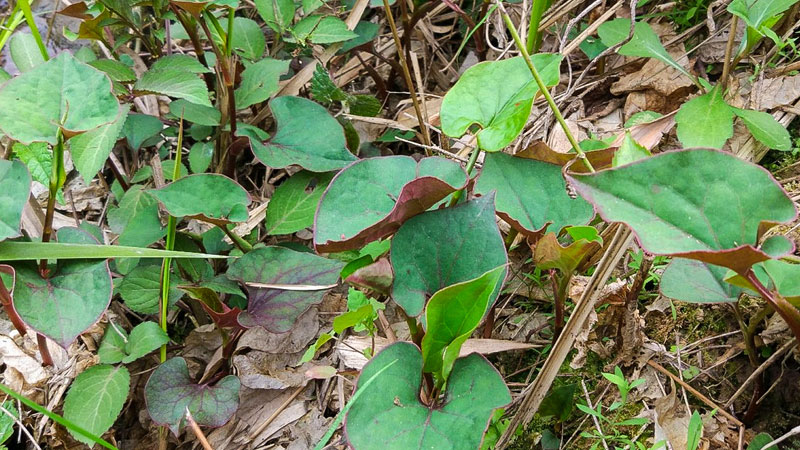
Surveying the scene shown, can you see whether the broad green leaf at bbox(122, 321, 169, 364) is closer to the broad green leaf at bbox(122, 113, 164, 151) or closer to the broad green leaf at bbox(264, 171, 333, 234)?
the broad green leaf at bbox(264, 171, 333, 234)

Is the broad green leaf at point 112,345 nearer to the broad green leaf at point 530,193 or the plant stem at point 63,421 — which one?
the plant stem at point 63,421

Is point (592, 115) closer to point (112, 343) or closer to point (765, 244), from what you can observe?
point (765, 244)

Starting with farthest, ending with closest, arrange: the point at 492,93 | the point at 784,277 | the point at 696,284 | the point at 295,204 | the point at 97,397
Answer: the point at 295,204, the point at 97,397, the point at 492,93, the point at 696,284, the point at 784,277

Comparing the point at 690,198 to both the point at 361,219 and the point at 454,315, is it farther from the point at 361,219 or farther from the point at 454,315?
the point at 361,219

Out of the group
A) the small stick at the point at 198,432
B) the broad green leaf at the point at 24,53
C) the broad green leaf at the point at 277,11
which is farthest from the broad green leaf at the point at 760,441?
the broad green leaf at the point at 24,53

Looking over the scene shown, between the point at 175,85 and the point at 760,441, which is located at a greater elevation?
the point at 175,85

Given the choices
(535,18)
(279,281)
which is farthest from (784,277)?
(279,281)
